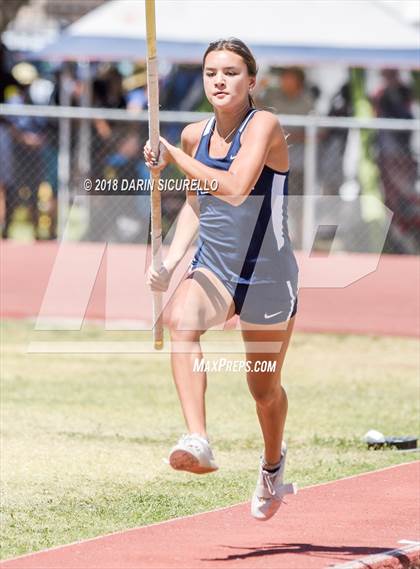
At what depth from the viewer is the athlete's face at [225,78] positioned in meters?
6.28

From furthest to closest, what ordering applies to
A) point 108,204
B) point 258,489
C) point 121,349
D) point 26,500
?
point 108,204 < point 121,349 < point 26,500 < point 258,489

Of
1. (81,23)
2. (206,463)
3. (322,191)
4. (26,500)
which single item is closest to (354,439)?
(26,500)

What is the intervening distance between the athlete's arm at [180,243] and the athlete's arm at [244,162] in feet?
1.08

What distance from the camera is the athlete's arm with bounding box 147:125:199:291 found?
6406 mm

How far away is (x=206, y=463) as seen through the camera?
238 inches

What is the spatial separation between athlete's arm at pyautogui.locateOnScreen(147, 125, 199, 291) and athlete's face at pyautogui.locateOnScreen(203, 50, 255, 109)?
368mm

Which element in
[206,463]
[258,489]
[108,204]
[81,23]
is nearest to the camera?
[206,463]

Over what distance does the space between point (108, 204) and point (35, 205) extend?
131 cm

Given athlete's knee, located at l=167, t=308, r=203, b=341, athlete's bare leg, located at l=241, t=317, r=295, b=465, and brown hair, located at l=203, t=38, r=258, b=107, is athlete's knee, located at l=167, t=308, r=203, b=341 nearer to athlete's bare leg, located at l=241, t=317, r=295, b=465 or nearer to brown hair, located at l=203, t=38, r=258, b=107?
athlete's bare leg, located at l=241, t=317, r=295, b=465

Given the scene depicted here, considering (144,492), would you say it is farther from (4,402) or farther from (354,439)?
(4,402)

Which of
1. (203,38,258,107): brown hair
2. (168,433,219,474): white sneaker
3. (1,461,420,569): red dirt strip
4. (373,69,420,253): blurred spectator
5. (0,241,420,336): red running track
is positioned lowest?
(0,241,420,336): red running track

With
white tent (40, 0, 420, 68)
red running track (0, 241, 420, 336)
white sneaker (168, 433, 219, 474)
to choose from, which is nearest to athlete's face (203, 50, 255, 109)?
white sneaker (168, 433, 219, 474)

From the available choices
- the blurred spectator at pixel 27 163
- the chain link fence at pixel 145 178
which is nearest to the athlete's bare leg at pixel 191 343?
the chain link fence at pixel 145 178

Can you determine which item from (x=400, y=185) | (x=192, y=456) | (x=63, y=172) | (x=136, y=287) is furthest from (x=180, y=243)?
(x=400, y=185)
